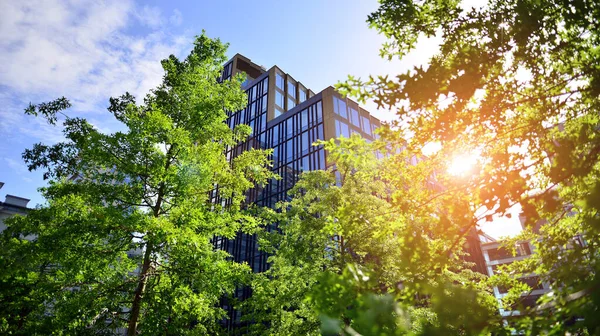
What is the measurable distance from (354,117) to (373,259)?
27668 mm

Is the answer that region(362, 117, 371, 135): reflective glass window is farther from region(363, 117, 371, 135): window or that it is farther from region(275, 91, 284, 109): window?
region(275, 91, 284, 109): window

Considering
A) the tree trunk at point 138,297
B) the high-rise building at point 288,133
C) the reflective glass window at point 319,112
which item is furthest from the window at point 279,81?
the tree trunk at point 138,297

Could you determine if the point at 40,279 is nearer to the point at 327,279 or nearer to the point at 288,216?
the point at 288,216

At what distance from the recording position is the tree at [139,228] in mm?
6688

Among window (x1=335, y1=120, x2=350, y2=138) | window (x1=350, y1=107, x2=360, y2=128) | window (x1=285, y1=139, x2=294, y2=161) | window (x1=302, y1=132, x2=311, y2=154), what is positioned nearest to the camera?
window (x1=335, y1=120, x2=350, y2=138)

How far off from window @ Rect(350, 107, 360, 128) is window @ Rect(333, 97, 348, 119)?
98 centimetres

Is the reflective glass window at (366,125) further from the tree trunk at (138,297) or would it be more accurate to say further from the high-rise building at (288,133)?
the tree trunk at (138,297)

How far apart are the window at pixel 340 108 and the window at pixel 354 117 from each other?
98cm

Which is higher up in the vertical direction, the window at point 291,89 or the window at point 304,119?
the window at point 291,89

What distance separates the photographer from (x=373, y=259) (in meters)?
9.97

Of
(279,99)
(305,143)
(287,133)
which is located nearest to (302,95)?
(279,99)

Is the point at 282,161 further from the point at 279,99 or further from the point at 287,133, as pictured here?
the point at 279,99

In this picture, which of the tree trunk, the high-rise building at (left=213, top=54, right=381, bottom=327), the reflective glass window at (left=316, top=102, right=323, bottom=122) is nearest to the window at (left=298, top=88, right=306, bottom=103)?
the high-rise building at (left=213, top=54, right=381, bottom=327)

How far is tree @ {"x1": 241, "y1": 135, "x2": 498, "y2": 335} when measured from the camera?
2.45m
